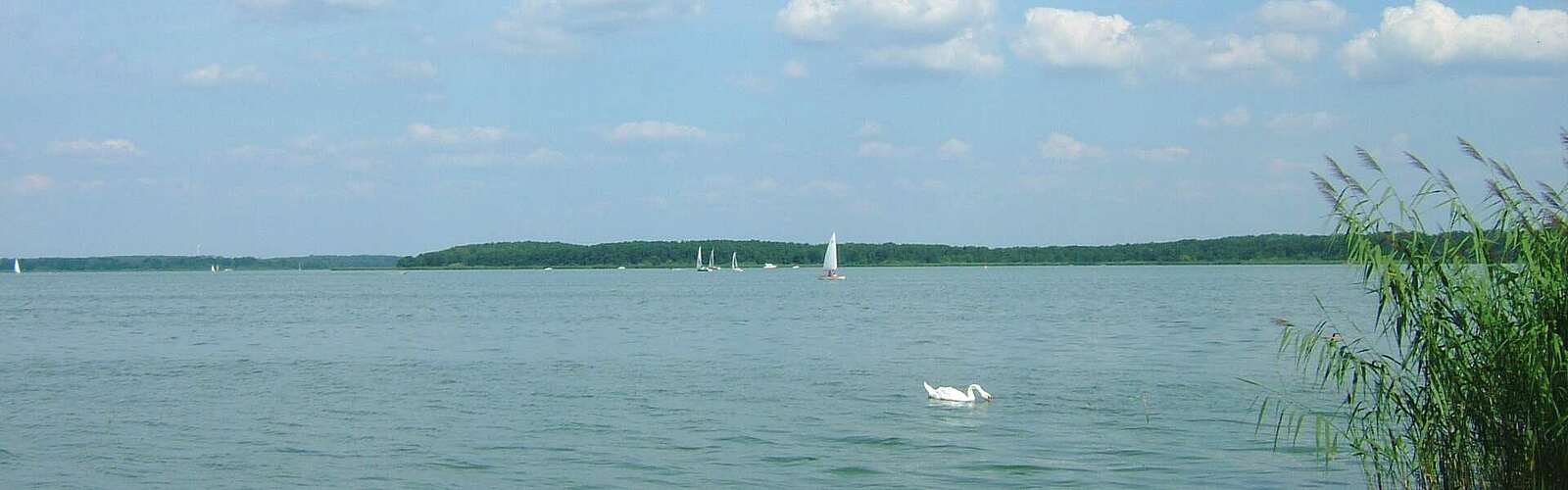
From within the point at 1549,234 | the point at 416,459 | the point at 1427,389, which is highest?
the point at 1549,234

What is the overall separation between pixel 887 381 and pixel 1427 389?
582 inches

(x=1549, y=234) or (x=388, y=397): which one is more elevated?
(x=1549, y=234)

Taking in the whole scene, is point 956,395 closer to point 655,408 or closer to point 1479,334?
point 655,408

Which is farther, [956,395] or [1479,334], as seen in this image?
[956,395]

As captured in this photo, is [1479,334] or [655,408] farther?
[655,408]

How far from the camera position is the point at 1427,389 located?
9234 mm

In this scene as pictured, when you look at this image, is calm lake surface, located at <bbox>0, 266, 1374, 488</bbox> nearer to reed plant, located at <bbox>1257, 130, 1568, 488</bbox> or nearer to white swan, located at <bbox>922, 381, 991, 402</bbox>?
white swan, located at <bbox>922, 381, 991, 402</bbox>

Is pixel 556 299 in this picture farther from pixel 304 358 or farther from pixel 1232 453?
pixel 1232 453

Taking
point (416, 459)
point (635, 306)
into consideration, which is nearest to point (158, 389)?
point (416, 459)

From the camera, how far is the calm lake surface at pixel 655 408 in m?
14.7

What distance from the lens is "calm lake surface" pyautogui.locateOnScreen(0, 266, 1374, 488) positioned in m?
14.7

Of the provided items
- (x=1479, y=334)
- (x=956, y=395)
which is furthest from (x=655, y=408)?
(x=1479, y=334)

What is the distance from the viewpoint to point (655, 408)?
20.1 metres

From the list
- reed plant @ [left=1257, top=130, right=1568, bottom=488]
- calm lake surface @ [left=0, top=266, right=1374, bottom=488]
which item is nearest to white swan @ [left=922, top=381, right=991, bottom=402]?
calm lake surface @ [left=0, top=266, right=1374, bottom=488]
